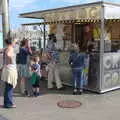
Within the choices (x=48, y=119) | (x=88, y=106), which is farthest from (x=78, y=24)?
(x=48, y=119)

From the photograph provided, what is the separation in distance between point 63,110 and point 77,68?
199 centimetres

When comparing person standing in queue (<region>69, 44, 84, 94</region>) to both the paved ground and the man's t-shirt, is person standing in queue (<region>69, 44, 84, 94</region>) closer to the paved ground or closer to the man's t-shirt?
the paved ground

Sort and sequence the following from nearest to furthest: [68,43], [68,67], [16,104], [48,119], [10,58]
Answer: [48,119]
[10,58]
[16,104]
[68,67]
[68,43]

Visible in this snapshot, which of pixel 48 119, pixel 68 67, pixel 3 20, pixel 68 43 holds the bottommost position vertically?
pixel 48 119

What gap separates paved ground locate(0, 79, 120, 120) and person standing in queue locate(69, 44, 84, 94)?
27 cm

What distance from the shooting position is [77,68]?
9.81 m

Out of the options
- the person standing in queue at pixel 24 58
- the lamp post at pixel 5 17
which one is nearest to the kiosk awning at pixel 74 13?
the person standing in queue at pixel 24 58

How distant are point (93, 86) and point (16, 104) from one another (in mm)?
2627

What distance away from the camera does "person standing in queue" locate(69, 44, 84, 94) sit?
973 centimetres

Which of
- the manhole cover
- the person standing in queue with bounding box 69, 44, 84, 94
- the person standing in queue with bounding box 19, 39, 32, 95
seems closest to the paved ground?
the manhole cover

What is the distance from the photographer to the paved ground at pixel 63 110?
754cm

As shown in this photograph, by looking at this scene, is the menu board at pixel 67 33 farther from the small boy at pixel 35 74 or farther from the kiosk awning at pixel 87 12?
the small boy at pixel 35 74

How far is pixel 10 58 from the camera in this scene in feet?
26.7

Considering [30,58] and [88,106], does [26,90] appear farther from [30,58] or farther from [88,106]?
[88,106]
